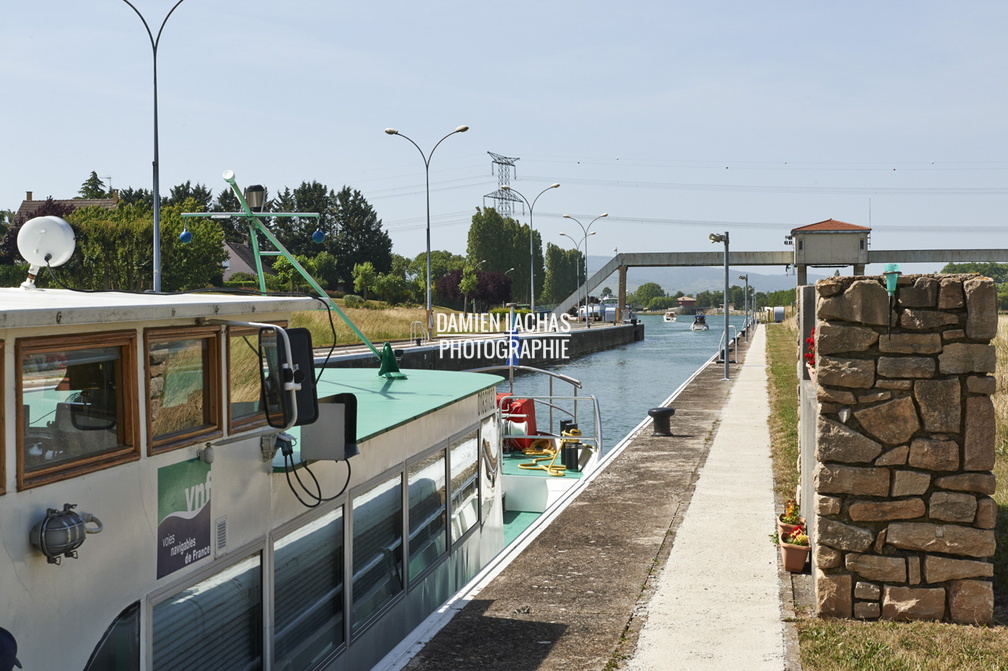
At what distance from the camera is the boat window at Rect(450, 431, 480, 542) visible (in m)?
9.86

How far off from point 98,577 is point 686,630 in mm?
4573

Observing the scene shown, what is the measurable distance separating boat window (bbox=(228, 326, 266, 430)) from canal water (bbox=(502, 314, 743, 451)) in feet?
65.8

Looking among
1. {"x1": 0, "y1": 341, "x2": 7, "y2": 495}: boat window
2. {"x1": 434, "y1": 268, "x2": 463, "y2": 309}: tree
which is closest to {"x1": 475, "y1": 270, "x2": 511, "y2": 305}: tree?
{"x1": 434, "y1": 268, "x2": 463, "y2": 309}: tree

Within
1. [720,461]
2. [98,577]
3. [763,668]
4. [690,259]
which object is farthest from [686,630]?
[690,259]

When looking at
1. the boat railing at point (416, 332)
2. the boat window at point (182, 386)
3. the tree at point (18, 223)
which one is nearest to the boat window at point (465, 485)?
the boat window at point (182, 386)

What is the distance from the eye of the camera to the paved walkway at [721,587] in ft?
22.4

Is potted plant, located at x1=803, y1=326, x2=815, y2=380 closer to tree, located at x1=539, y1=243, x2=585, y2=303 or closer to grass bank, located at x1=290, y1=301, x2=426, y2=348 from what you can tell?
grass bank, located at x1=290, y1=301, x2=426, y2=348

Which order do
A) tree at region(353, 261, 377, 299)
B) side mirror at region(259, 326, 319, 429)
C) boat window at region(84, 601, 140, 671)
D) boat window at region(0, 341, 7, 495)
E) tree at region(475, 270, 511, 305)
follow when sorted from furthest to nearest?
tree at region(475, 270, 511, 305) → tree at region(353, 261, 377, 299) → side mirror at region(259, 326, 319, 429) → boat window at region(84, 601, 140, 671) → boat window at region(0, 341, 7, 495)

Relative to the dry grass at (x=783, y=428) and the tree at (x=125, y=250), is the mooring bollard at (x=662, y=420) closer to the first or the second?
the dry grass at (x=783, y=428)

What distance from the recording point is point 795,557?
8789 millimetres

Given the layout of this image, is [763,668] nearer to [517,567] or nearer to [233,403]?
[517,567]

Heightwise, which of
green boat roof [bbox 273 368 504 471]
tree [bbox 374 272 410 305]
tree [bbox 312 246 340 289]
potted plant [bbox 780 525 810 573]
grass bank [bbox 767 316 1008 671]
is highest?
tree [bbox 312 246 340 289]

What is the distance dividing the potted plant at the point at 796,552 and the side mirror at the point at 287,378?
5.24 meters

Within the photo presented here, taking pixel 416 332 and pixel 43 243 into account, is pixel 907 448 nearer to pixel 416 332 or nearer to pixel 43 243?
pixel 43 243
